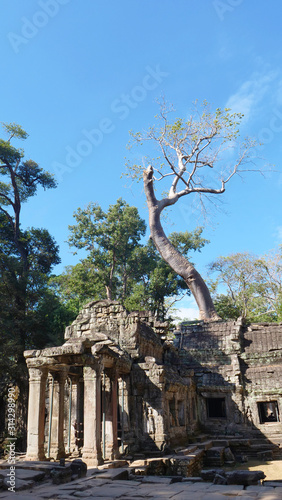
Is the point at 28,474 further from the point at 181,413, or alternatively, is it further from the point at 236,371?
the point at 236,371

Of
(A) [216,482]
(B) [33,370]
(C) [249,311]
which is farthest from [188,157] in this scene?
(A) [216,482]

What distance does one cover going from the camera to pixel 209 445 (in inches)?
479

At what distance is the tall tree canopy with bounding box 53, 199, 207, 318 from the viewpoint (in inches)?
1139

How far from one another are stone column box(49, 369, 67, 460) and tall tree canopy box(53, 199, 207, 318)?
18009 millimetres

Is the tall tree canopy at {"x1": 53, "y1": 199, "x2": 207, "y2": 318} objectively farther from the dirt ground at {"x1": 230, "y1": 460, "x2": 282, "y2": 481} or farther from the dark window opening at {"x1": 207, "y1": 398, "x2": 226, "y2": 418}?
the dirt ground at {"x1": 230, "y1": 460, "x2": 282, "y2": 481}

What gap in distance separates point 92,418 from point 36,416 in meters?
1.70

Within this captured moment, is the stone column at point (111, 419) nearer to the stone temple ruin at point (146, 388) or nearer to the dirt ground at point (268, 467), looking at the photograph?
the stone temple ruin at point (146, 388)

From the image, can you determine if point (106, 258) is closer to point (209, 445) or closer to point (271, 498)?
point (209, 445)

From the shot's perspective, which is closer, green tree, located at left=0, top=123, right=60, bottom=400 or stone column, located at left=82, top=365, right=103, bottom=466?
stone column, located at left=82, top=365, right=103, bottom=466

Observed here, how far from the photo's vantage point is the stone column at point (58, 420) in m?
9.71

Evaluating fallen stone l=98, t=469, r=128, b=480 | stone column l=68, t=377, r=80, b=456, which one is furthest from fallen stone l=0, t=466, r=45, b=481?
stone column l=68, t=377, r=80, b=456

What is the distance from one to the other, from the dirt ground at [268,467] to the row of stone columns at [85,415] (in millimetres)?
4234

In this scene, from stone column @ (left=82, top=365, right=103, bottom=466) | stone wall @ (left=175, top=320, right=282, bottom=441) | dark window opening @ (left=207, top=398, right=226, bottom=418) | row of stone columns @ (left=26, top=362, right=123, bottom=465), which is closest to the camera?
stone column @ (left=82, top=365, right=103, bottom=466)

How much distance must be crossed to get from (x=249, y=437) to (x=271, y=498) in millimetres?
10602
